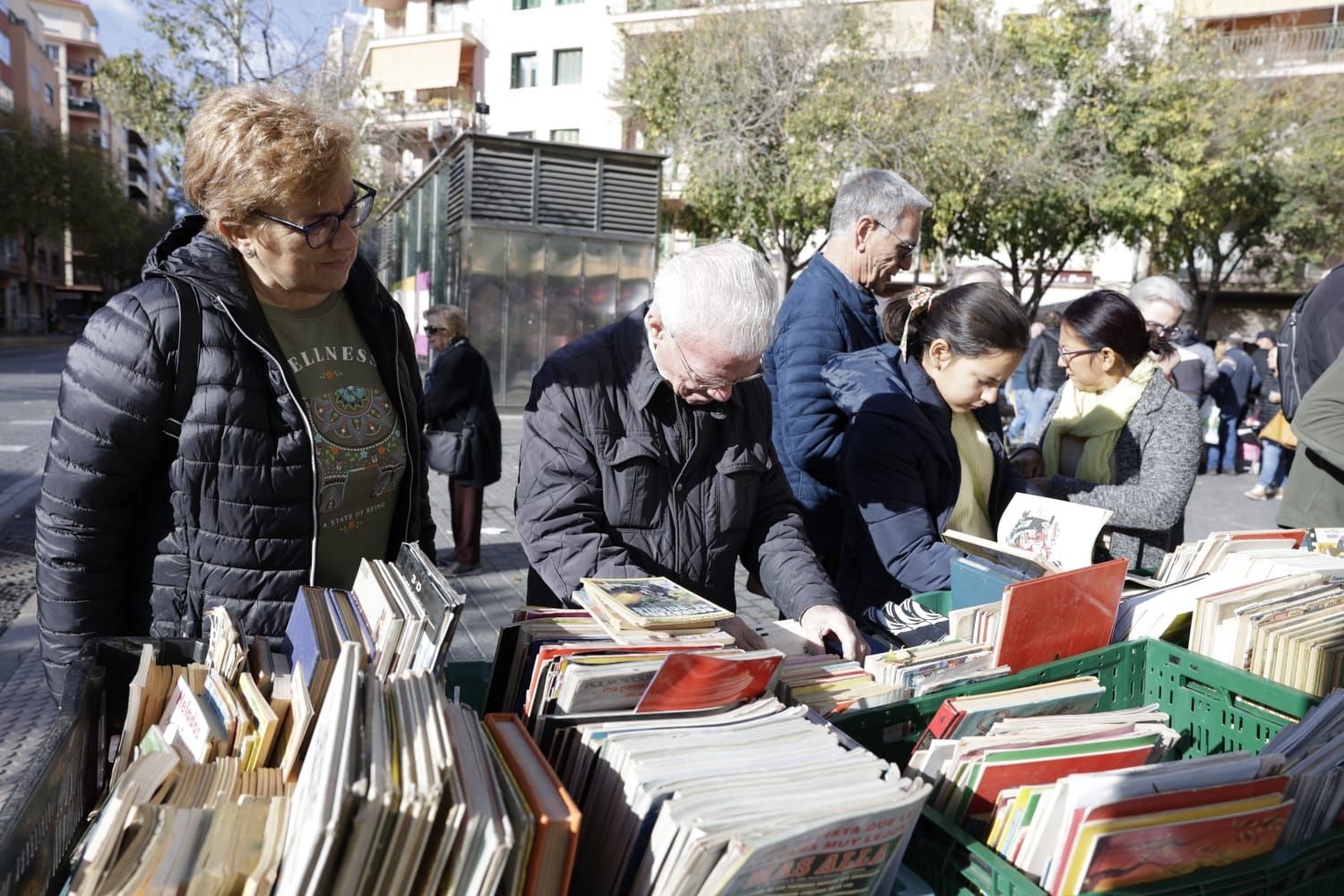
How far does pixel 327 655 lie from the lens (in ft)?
4.53

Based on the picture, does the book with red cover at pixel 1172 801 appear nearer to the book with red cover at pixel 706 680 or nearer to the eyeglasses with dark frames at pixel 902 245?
the book with red cover at pixel 706 680

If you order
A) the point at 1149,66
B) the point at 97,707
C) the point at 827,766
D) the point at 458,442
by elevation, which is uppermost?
the point at 1149,66

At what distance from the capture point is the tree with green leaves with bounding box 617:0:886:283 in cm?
1864

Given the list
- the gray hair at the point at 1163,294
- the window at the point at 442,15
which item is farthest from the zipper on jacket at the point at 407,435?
the window at the point at 442,15

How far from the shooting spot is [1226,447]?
1262 cm

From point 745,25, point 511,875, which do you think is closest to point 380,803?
point 511,875

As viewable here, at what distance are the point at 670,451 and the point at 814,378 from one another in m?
1.07

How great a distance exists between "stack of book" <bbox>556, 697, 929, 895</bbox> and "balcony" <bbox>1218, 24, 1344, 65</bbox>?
25722mm

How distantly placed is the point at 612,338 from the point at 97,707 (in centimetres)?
122

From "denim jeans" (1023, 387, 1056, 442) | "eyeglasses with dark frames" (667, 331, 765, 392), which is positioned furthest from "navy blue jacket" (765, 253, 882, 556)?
"denim jeans" (1023, 387, 1056, 442)

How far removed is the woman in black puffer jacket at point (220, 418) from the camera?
1.85 m

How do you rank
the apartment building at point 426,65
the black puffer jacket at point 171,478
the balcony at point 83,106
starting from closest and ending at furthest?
1. the black puffer jacket at point 171,478
2. the apartment building at point 426,65
3. the balcony at point 83,106

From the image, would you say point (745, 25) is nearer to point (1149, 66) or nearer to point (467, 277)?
point (1149, 66)

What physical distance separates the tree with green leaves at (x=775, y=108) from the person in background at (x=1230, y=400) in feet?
26.3
